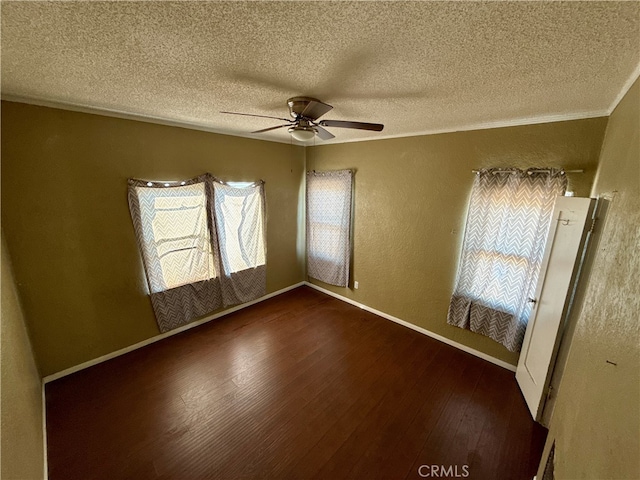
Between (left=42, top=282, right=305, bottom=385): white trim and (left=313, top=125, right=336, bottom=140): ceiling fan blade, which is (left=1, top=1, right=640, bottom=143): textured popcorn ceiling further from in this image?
(left=42, top=282, right=305, bottom=385): white trim

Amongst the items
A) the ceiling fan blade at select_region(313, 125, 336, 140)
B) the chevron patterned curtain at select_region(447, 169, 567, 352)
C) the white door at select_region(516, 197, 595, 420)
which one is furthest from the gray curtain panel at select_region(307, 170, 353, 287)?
the white door at select_region(516, 197, 595, 420)

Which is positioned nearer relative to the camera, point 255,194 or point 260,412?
point 260,412

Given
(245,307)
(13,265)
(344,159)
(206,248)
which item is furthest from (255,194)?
(13,265)

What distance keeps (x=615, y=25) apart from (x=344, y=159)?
9.31 ft

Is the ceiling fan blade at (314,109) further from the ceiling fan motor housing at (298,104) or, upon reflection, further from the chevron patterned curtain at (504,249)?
the chevron patterned curtain at (504,249)

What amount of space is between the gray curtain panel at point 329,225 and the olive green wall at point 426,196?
0.45 ft

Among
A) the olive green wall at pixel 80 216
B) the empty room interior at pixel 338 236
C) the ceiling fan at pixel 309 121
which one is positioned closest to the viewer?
the empty room interior at pixel 338 236

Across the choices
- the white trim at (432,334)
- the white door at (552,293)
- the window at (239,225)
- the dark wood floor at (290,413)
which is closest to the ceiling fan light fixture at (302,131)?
the window at (239,225)

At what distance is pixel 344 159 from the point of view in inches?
141

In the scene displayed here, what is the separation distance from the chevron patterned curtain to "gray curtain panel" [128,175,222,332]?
2994 millimetres

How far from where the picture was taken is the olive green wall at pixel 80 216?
198 centimetres

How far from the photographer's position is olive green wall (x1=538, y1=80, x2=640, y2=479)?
2.42ft

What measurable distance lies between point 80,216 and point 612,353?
3.59 metres

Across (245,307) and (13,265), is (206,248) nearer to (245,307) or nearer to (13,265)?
(245,307)
